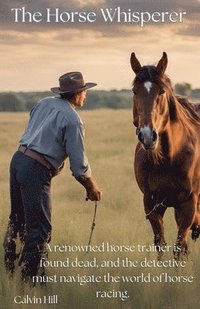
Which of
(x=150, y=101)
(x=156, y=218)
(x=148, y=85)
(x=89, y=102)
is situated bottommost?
(x=89, y=102)

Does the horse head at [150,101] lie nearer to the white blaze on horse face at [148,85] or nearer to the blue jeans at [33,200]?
the white blaze on horse face at [148,85]

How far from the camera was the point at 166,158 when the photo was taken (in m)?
6.46

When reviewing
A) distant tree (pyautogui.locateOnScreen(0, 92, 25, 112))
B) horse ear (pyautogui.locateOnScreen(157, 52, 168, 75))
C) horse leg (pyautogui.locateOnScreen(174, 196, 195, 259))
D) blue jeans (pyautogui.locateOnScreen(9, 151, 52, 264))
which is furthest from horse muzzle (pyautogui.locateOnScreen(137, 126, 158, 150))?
distant tree (pyautogui.locateOnScreen(0, 92, 25, 112))

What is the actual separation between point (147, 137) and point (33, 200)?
40.9 inches

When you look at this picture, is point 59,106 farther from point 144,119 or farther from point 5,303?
point 5,303

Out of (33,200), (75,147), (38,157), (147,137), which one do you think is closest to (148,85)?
(147,137)

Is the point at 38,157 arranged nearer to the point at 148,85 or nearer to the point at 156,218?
the point at 148,85

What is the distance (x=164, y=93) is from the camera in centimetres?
596

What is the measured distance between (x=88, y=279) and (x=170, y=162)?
4.34 feet

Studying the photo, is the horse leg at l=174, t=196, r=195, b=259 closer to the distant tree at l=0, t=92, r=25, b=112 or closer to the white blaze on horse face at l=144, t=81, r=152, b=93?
the white blaze on horse face at l=144, t=81, r=152, b=93

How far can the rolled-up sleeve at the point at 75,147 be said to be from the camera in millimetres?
5484

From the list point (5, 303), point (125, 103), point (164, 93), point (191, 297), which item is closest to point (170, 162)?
point (164, 93)

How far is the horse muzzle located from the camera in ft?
18.2

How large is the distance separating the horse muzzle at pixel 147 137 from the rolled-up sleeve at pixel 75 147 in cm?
49
